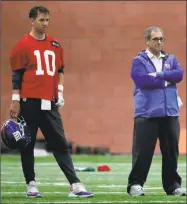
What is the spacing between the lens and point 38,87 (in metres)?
7.97

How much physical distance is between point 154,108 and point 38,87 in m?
1.11

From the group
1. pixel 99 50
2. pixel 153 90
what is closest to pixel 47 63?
pixel 153 90

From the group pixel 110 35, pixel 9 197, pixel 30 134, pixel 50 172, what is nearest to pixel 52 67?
pixel 30 134

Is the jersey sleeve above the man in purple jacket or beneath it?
above

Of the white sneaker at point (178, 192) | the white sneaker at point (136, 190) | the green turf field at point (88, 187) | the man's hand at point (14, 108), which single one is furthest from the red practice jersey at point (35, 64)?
the white sneaker at point (178, 192)

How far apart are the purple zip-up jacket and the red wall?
1495cm

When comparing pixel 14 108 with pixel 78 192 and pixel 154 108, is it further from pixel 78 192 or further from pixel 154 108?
pixel 154 108

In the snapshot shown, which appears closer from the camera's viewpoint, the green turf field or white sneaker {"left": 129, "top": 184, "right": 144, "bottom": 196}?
the green turf field

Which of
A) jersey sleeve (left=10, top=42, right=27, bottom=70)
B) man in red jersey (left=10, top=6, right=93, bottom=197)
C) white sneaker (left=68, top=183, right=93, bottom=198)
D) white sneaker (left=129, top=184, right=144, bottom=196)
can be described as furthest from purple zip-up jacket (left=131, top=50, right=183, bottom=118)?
jersey sleeve (left=10, top=42, right=27, bottom=70)

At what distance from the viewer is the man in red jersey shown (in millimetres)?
7945

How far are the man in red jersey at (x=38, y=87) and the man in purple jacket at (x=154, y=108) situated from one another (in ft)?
2.47

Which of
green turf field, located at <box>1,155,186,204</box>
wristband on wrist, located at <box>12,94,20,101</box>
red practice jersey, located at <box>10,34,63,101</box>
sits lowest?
green turf field, located at <box>1,155,186,204</box>

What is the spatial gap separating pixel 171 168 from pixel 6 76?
15.3m

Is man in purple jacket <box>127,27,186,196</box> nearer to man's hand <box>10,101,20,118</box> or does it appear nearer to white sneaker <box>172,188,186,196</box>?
white sneaker <box>172,188,186,196</box>
